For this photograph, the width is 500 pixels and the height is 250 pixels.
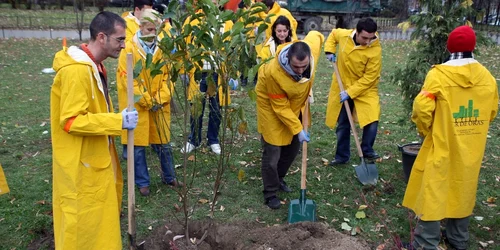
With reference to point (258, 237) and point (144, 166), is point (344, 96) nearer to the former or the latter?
point (258, 237)

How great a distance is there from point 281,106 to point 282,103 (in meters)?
0.03

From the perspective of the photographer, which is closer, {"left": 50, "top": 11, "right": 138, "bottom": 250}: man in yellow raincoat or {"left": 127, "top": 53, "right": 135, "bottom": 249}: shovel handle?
{"left": 50, "top": 11, "right": 138, "bottom": 250}: man in yellow raincoat

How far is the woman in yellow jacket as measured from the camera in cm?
503

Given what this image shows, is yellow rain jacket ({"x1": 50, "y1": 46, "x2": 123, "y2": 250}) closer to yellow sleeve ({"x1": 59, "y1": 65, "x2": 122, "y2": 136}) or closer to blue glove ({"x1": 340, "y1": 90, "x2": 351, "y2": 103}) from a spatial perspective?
yellow sleeve ({"x1": 59, "y1": 65, "x2": 122, "y2": 136})

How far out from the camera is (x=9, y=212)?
4309 millimetres

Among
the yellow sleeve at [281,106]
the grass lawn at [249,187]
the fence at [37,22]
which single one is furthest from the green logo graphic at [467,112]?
the fence at [37,22]

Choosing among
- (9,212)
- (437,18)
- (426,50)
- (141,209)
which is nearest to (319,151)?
(426,50)

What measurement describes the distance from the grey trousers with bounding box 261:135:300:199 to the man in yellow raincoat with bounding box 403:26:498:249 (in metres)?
1.34

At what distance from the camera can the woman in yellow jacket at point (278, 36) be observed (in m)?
5.03

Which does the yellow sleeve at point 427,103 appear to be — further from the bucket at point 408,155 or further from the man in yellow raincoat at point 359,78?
the man in yellow raincoat at point 359,78

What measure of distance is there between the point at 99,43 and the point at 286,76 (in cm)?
170

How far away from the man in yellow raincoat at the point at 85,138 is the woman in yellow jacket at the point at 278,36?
241 centimetres

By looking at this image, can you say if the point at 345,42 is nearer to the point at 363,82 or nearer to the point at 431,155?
the point at 363,82

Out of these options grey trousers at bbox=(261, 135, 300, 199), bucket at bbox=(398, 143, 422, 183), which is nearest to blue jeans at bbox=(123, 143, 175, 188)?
grey trousers at bbox=(261, 135, 300, 199)
